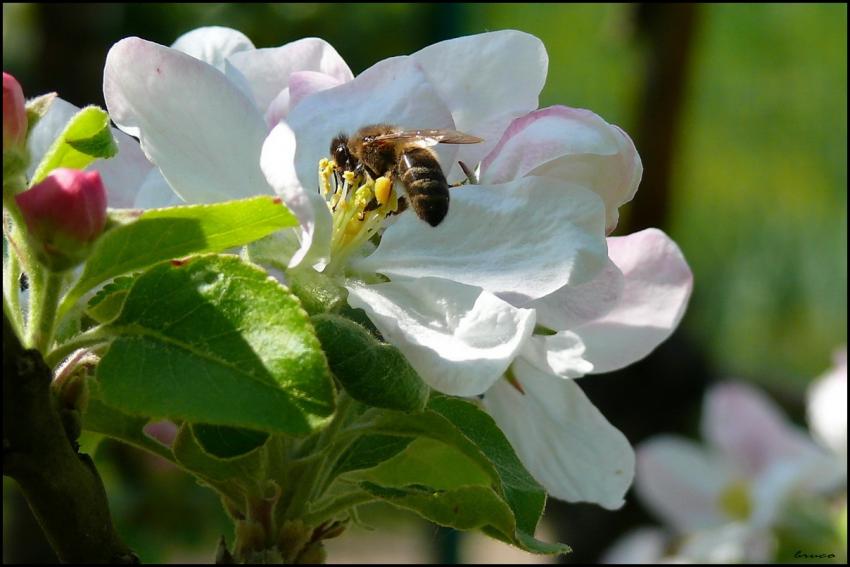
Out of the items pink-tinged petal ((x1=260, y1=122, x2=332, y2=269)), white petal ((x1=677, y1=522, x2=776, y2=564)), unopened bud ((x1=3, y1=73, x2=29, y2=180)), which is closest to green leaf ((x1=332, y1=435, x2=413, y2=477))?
pink-tinged petal ((x1=260, y1=122, x2=332, y2=269))

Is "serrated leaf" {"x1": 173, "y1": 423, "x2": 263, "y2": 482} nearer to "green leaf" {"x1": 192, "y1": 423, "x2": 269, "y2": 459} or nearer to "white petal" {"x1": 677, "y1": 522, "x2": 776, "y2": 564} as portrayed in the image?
"green leaf" {"x1": 192, "y1": 423, "x2": 269, "y2": 459}

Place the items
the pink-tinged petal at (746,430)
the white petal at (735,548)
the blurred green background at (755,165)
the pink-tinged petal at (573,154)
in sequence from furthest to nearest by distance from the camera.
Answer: the blurred green background at (755,165), the pink-tinged petal at (746,430), the white petal at (735,548), the pink-tinged petal at (573,154)

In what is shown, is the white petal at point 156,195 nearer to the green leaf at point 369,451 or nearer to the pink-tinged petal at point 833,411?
the green leaf at point 369,451

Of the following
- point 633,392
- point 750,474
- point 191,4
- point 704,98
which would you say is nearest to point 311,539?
point 750,474

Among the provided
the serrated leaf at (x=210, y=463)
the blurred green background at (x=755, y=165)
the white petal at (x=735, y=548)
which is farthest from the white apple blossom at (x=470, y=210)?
the blurred green background at (x=755, y=165)

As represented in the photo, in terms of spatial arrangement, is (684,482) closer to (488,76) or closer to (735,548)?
(735,548)

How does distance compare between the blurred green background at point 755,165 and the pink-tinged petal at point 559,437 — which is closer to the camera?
the pink-tinged petal at point 559,437
